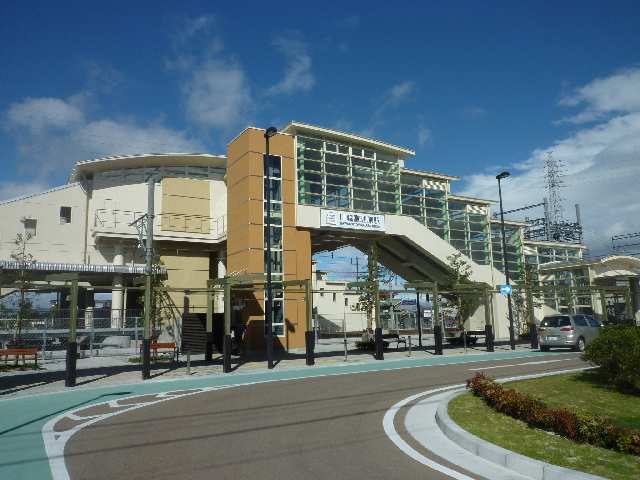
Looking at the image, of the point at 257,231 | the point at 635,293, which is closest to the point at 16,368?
the point at 257,231

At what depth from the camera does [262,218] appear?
1157 inches

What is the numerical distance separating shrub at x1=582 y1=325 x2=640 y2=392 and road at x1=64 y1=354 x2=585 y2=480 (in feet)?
13.5

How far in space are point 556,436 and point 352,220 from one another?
24432 mm

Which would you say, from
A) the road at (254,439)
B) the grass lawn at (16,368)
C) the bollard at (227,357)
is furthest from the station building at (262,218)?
the road at (254,439)

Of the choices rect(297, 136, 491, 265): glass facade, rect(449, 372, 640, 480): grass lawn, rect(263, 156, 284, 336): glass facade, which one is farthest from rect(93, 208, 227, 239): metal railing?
rect(449, 372, 640, 480): grass lawn

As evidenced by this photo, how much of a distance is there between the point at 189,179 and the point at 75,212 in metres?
8.16

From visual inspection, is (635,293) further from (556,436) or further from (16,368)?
(16,368)

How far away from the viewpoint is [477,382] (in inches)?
450

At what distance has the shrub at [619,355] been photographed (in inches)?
460

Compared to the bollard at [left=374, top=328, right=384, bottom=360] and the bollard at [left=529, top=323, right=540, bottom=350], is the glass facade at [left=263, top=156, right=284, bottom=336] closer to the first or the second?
the bollard at [left=374, top=328, right=384, bottom=360]

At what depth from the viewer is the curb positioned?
18.8ft

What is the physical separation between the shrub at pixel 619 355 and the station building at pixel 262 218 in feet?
58.4

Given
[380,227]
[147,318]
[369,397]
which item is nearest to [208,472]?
[369,397]

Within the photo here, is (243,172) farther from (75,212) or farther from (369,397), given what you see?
(369,397)
